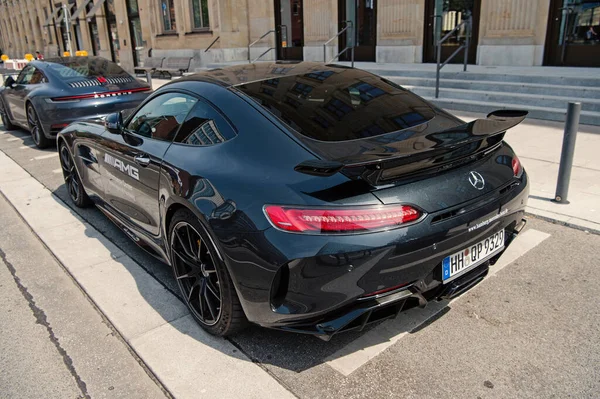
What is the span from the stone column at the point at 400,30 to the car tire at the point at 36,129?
9.44m

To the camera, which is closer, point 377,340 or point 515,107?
point 377,340

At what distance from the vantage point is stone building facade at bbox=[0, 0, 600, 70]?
10898 millimetres

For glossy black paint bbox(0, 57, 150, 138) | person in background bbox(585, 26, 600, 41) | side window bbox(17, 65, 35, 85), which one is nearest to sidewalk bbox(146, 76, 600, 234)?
person in background bbox(585, 26, 600, 41)

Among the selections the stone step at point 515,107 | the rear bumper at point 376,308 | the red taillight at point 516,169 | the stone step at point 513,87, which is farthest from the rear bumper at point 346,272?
the stone step at point 513,87

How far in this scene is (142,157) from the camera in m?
3.51

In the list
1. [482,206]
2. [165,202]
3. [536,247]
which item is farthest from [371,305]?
[536,247]

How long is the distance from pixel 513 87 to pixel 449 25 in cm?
394

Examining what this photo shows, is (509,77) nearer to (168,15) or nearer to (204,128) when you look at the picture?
(204,128)

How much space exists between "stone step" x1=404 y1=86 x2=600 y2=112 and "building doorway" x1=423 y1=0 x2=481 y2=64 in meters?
2.62

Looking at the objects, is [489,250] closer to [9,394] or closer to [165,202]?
[165,202]

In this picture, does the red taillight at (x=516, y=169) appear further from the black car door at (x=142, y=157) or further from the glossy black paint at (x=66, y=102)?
the glossy black paint at (x=66, y=102)

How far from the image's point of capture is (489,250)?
284 cm

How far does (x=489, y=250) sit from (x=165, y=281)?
93.2 inches

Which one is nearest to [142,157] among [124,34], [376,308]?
[376,308]
